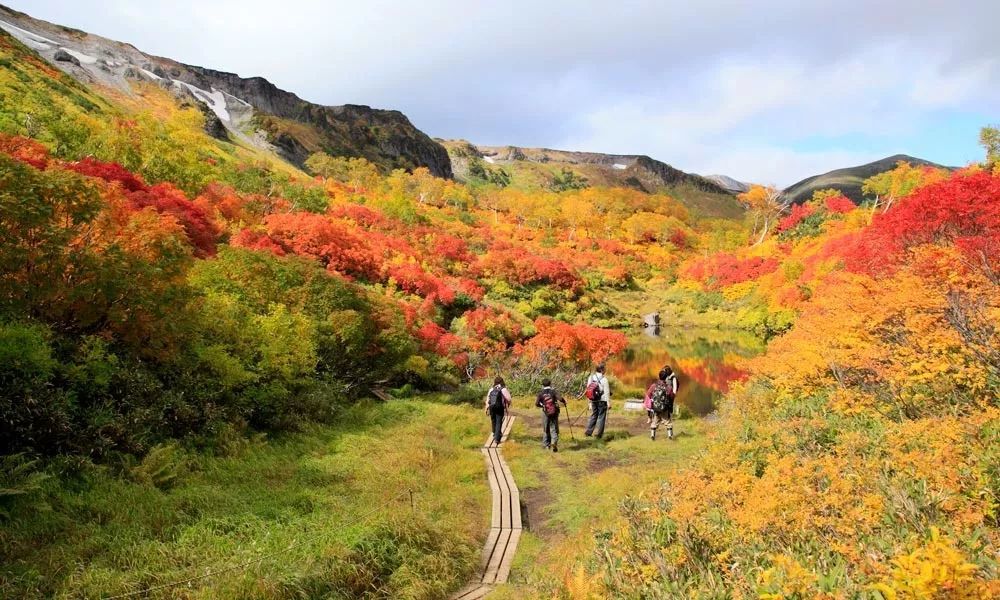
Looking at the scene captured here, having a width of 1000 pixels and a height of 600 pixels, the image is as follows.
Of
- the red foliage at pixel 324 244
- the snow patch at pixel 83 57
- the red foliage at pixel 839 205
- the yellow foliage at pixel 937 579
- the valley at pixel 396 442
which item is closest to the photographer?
the yellow foliage at pixel 937 579

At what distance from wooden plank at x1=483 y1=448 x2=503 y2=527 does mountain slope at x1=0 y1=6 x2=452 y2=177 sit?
89254 mm

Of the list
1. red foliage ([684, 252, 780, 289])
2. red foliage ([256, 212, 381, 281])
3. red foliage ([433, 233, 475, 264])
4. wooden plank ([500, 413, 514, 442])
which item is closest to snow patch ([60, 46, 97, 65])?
red foliage ([433, 233, 475, 264])

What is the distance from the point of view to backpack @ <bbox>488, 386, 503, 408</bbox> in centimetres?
1324

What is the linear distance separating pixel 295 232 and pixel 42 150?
1073 centimetres

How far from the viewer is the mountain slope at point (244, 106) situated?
88.4 m

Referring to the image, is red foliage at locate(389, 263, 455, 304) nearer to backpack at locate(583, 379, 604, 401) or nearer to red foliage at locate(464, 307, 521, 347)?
red foliage at locate(464, 307, 521, 347)

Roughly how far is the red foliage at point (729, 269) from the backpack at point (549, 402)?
49.4 metres

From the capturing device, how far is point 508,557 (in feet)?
26.9

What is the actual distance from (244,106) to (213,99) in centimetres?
717

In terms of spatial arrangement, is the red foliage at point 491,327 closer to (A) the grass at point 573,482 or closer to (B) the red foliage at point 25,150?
(A) the grass at point 573,482

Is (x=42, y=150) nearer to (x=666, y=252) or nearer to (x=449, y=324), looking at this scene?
(x=449, y=324)

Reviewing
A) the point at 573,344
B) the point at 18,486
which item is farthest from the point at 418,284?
the point at 18,486

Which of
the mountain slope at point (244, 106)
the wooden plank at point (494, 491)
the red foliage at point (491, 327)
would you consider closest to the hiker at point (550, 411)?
the wooden plank at point (494, 491)

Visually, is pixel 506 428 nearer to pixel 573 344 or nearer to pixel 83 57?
pixel 573 344
